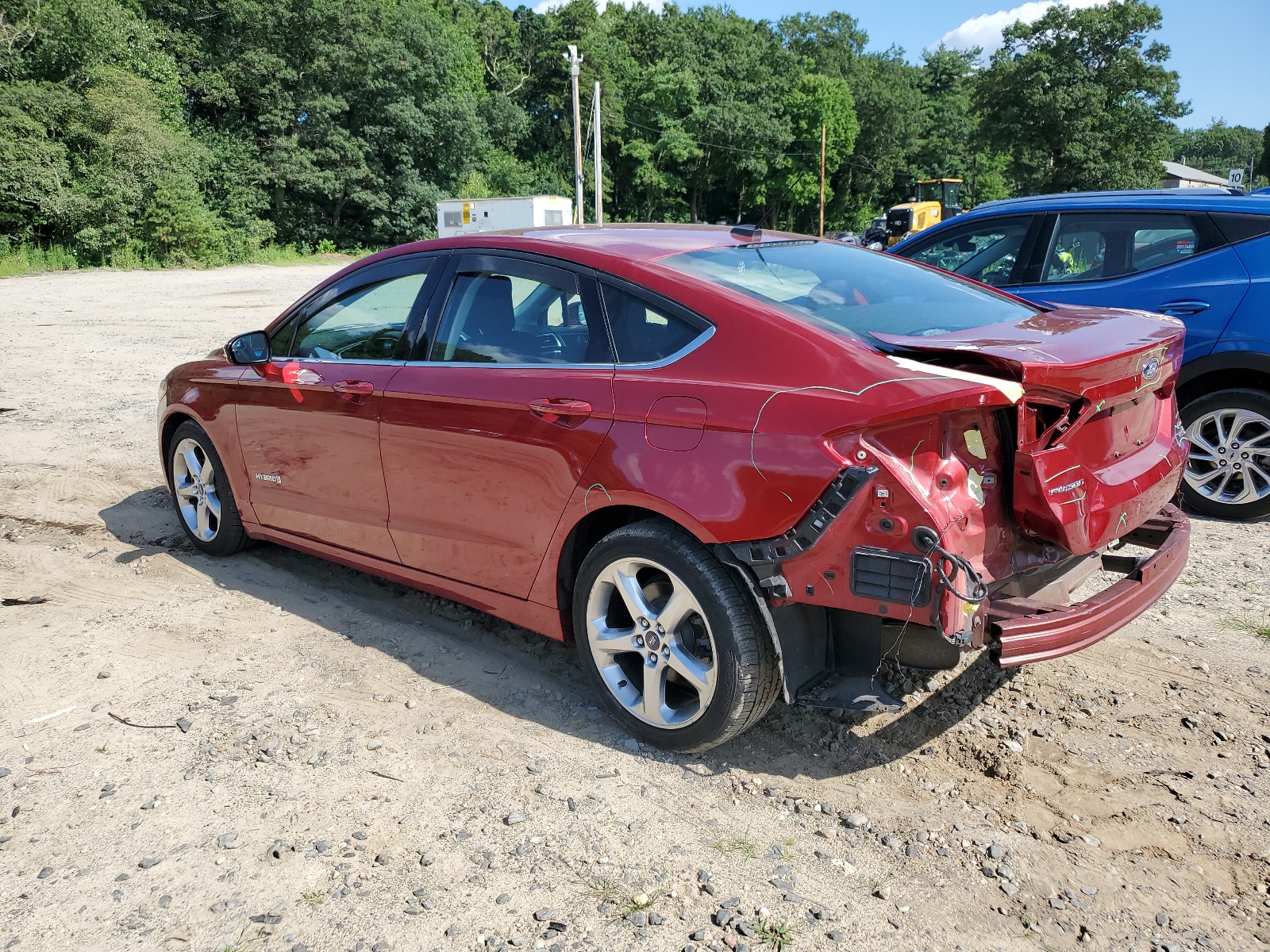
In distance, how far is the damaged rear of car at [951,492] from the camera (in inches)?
104

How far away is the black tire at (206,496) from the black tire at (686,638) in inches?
100

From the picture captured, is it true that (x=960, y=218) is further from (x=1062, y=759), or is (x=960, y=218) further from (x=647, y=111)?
(x=647, y=111)

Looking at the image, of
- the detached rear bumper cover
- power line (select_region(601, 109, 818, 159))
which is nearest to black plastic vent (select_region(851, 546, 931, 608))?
the detached rear bumper cover

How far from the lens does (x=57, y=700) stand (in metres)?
3.78

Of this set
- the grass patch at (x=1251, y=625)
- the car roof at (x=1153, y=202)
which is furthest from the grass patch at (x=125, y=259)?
the grass patch at (x=1251, y=625)

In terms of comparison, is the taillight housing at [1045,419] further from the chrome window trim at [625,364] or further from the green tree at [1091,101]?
the green tree at [1091,101]

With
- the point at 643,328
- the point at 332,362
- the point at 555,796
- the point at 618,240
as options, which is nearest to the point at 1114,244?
the point at 618,240

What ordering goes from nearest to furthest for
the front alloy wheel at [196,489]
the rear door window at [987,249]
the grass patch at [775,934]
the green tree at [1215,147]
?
the grass patch at [775,934] < the front alloy wheel at [196,489] < the rear door window at [987,249] < the green tree at [1215,147]

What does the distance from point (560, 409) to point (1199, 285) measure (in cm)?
434

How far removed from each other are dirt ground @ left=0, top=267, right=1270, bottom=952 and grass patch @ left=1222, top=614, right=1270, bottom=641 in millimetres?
30

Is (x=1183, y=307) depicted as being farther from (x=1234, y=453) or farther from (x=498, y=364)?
(x=498, y=364)

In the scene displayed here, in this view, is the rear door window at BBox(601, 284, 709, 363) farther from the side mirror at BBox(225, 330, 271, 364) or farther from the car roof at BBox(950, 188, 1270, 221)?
the car roof at BBox(950, 188, 1270, 221)

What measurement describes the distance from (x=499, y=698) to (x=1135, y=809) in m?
2.17

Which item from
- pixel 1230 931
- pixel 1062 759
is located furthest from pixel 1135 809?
pixel 1230 931
